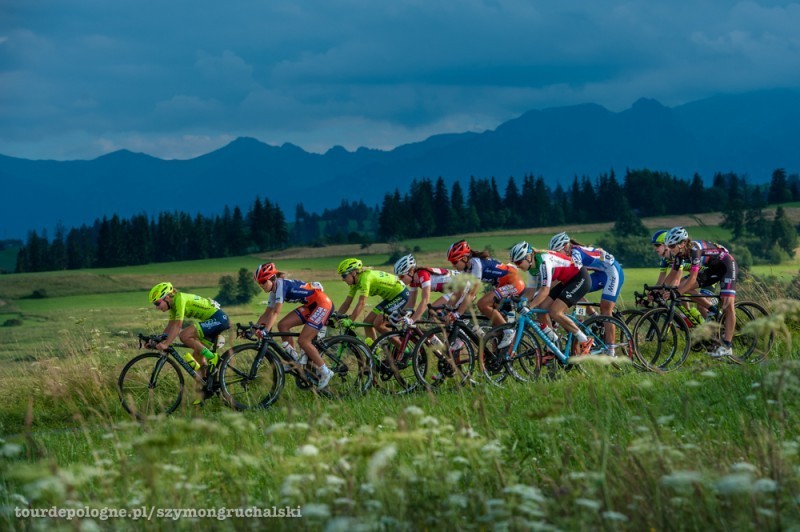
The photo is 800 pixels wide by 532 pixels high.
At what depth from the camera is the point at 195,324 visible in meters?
13.1

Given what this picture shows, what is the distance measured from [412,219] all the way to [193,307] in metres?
143

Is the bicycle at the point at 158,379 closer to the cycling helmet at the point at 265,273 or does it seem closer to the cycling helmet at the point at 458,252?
the cycling helmet at the point at 265,273

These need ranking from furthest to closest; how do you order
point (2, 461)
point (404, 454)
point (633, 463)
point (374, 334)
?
1. point (374, 334)
2. point (2, 461)
3. point (404, 454)
4. point (633, 463)

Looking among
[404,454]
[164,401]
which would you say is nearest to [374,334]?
[164,401]

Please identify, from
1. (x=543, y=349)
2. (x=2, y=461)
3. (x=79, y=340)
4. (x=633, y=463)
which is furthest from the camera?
(x=79, y=340)

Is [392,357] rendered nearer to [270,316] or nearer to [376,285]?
[376,285]

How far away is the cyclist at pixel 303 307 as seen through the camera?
1244 cm

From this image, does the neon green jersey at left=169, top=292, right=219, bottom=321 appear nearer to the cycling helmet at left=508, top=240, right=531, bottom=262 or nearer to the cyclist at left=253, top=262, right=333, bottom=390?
the cyclist at left=253, top=262, right=333, bottom=390

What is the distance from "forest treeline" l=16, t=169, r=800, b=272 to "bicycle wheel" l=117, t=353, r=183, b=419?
A: 122 metres

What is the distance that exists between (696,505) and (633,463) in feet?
2.38

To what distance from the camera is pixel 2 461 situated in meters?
9.22

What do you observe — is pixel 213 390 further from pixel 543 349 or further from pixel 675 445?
pixel 675 445

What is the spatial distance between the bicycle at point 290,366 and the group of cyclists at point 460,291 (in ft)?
0.61

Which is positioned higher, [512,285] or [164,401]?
[512,285]
